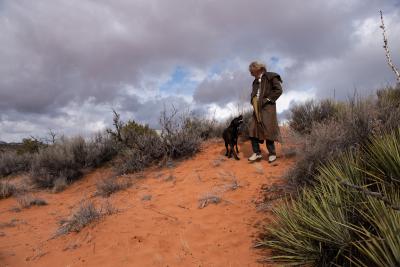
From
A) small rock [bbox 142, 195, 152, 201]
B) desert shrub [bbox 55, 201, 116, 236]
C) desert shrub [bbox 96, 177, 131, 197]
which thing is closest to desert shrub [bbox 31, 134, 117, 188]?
desert shrub [bbox 96, 177, 131, 197]

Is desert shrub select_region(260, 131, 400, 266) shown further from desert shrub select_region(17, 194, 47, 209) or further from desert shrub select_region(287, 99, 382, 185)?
desert shrub select_region(17, 194, 47, 209)

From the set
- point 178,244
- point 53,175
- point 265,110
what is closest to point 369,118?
point 265,110

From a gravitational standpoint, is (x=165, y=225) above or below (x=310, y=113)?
below

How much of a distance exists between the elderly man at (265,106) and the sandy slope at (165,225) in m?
0.47

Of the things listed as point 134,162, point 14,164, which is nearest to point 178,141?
point 134,162

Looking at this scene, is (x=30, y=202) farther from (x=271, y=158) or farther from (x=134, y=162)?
(x=271, y=158)

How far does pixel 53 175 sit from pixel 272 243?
8400 mm

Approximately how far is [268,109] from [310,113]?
2229 mm

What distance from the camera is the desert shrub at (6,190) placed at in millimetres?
9914

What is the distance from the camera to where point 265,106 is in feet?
25.3

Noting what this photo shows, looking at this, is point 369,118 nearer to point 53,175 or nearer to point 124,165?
point 124,165

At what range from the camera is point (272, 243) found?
13.4 ft

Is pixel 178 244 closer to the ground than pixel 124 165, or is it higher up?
closer to the ground

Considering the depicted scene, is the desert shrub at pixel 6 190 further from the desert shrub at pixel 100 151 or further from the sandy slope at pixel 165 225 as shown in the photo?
the desert shrub at pixel 100 151
